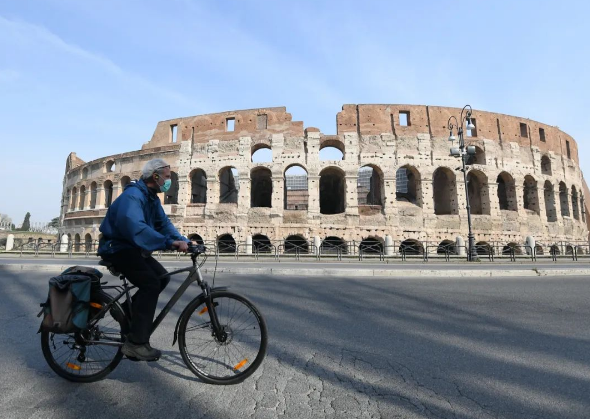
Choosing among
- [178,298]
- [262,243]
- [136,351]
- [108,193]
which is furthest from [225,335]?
[108,193]

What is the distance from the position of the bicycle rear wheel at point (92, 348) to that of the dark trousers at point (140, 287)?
15 centimetres

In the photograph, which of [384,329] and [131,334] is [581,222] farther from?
[131,334]

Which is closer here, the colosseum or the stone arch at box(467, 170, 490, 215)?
the colosseum

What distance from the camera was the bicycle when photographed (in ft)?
7.27

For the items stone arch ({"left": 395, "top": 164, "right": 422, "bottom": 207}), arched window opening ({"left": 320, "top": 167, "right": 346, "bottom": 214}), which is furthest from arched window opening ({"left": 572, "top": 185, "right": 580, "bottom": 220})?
arched window opening ({"left": 320, "top": 167, "right": 346, "bottom": 214})

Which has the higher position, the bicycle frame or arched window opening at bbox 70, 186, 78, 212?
arched window opening at bbox 70, 186, 78, 212

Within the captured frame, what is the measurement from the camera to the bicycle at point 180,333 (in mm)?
2215

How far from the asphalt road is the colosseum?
15.4 meters

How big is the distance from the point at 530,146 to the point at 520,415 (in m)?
29.3

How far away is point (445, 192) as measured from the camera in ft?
79.8

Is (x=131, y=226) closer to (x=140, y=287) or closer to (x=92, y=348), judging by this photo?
(x=140, y=287)

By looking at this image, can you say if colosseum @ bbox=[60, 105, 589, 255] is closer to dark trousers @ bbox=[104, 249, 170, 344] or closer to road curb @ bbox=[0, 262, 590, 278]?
road curb @ bbox=[0, 262, 590, 278]

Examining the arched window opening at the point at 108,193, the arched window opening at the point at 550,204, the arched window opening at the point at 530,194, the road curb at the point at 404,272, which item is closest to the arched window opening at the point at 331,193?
the arched window opening at the point at 530,194

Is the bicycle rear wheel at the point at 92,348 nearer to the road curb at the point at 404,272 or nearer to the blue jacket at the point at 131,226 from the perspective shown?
the blue jacket at the point at 131,226
